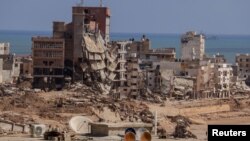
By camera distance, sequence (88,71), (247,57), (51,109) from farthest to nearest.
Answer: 1. (247,57)
2. (88,71)
3. (51,109)

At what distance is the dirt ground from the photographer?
5581 cm

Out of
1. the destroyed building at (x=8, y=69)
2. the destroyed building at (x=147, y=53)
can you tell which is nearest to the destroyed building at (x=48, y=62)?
the destroyed building at (x=8, y=69)

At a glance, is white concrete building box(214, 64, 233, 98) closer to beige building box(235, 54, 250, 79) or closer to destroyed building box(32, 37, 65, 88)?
beige building box(235, 54, 250, 79)

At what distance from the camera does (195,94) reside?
269ft

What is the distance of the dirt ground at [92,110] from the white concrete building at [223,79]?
1265cm

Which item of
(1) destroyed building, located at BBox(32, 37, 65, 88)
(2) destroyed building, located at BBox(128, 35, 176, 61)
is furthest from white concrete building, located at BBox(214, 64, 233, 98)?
(1) destroyed building, located at BBox(32, 37, 65, 88)

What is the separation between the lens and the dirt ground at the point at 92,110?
5581cm

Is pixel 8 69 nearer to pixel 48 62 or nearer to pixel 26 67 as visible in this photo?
pixel 26 67

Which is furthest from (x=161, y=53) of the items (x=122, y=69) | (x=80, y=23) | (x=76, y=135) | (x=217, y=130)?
(x=217, y=130)

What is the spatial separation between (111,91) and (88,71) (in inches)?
104

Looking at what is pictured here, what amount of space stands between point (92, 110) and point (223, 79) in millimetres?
32501

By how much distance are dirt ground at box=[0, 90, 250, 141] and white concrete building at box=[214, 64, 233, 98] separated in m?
12.6

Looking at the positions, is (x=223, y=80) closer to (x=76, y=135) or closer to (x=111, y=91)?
(x=111, y=91)

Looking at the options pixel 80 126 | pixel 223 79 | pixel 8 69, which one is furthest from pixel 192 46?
pixel 80 126
